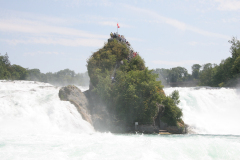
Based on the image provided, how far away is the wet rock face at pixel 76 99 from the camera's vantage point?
26.1 metres

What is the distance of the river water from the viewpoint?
14.3 metres

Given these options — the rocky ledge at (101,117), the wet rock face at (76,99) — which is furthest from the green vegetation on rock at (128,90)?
the wet rock face at (76,99)

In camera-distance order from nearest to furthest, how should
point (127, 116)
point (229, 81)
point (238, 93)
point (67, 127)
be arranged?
point (67, 127) < point (127, 116) < point (238, 93) < point (229, 81)

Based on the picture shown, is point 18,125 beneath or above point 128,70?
beneath

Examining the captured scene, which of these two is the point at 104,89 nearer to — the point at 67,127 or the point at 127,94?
the point at 127,94

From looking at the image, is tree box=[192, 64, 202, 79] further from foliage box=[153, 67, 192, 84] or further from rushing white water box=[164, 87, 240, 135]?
rushing white water box=[164, 87, 240, 135]

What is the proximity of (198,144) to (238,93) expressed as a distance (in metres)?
24.6

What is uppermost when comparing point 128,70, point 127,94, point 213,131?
point 128,70

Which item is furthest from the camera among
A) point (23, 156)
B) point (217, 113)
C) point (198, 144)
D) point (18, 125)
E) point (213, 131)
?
point (217, 113)

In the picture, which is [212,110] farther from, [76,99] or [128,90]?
[76,99]

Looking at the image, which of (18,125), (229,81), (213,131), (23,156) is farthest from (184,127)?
(229,81)

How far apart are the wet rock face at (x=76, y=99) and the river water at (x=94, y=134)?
710 mm

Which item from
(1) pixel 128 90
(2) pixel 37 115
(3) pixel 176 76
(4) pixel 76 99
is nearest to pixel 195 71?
(3) pixel 176 76

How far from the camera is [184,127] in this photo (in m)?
27.0
